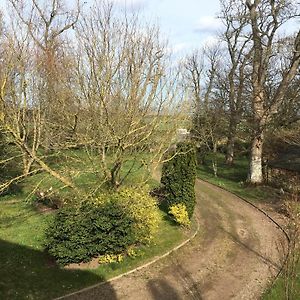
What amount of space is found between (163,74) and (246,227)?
7090 mm

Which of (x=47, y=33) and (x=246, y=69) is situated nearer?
(x=47, y=33)

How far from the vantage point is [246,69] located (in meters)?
30.1

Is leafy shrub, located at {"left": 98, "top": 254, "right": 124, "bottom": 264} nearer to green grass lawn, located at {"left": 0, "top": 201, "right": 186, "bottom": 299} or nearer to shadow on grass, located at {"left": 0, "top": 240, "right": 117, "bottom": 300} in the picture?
green grass lawn, located at {"left": 0, "top": 201, "right": 186, "bottom": 299}

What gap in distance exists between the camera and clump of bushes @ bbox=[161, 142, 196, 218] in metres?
14.4

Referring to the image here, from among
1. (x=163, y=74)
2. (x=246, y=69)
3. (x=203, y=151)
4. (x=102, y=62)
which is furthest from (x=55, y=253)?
(x=246, y=69)

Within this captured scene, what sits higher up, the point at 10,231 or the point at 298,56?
the point at 298,56

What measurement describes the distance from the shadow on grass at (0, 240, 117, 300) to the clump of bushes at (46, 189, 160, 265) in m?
0.45

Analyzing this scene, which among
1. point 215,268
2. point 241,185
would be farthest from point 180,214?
point 241,185

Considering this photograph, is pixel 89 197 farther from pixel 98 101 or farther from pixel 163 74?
pixel 163 74

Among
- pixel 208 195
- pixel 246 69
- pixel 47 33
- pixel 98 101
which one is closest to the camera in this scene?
pixel 98 101

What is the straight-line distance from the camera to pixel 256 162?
21.3 m

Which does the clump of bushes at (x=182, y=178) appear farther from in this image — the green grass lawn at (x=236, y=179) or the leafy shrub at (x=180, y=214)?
the green grass lawn at (x=236, y=179)

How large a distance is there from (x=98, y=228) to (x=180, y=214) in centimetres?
398

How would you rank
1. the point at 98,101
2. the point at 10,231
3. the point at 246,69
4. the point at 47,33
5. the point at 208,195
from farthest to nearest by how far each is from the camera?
the point at 246,69, the point at 47,33, the point at 208,195, the point at 10,231, the point at 98,101
